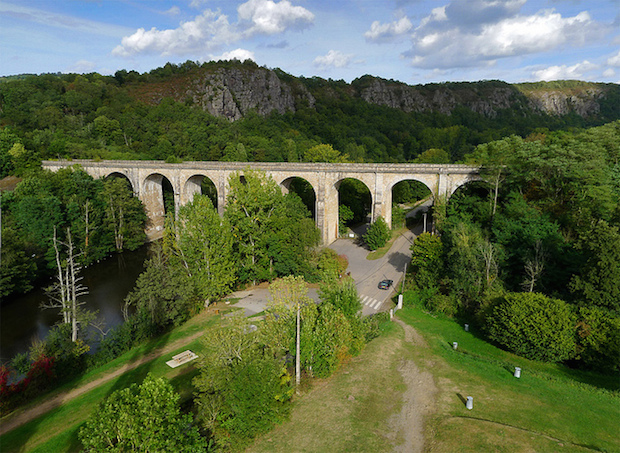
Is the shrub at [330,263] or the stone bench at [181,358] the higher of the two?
the shrub at [330,263]

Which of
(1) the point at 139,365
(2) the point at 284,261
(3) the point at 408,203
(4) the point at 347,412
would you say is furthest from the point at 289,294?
(3) the point at 408,203

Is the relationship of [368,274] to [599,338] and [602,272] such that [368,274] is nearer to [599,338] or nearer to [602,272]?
[602,272]

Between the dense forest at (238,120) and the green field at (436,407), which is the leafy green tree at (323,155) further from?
the green field at (436,407)

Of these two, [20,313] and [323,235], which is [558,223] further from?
[20,313]

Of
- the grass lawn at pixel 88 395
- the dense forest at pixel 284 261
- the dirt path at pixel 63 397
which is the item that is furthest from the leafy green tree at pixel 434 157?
the dirt path at pixel 63 397

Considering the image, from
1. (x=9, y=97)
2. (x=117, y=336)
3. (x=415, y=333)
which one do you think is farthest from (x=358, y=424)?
(x=9, y=97)

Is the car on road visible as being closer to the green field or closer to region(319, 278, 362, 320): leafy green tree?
the green field
